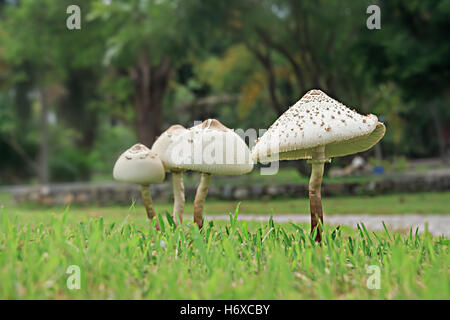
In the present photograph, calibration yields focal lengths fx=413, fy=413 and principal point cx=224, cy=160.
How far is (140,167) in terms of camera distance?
148 inches

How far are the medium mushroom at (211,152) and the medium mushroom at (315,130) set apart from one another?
0.20m

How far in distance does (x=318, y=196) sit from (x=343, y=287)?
106 centimetres

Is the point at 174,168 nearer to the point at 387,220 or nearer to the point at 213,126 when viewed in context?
the point at 213,126

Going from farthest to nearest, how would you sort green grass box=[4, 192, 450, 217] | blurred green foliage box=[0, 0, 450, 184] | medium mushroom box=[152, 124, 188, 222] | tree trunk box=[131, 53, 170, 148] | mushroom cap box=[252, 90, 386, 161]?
1. tree trunk box=[131, 53, 170, 148]
2. blurred green foliage box=[0, 0, 450, 184]
3. green grass box=[4, 192, 450, 217]
4. medium mushroom box=[152, 124, 188, 222]
5. mushroom cap box=[252, 90, 386, 161]

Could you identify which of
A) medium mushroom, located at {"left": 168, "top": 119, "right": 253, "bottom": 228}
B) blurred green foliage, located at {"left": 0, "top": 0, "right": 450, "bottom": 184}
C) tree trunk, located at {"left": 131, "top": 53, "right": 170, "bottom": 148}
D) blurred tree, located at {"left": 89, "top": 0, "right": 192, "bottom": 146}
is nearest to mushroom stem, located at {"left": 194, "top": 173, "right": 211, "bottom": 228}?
medium mushroom, located at {"left": 168, "top": 119, "right": 253, "bottom": 228}

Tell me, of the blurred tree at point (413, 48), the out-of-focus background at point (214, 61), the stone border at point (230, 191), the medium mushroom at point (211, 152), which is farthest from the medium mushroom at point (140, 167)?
the blurred tree at point (413, 48)

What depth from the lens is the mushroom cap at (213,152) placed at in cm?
323

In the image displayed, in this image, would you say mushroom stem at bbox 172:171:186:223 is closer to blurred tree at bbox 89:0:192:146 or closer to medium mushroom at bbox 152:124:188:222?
medium mushroom at bbox 152:124:188:222

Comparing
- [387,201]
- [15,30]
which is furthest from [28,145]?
[387,201]

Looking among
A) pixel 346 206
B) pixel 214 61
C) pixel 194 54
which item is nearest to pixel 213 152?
pixel 346 206

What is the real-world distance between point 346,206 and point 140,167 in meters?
7.45

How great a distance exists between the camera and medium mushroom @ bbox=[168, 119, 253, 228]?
323cm

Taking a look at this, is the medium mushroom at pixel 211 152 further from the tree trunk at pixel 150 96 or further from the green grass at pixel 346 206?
the tree trunk at pixel 150 96
